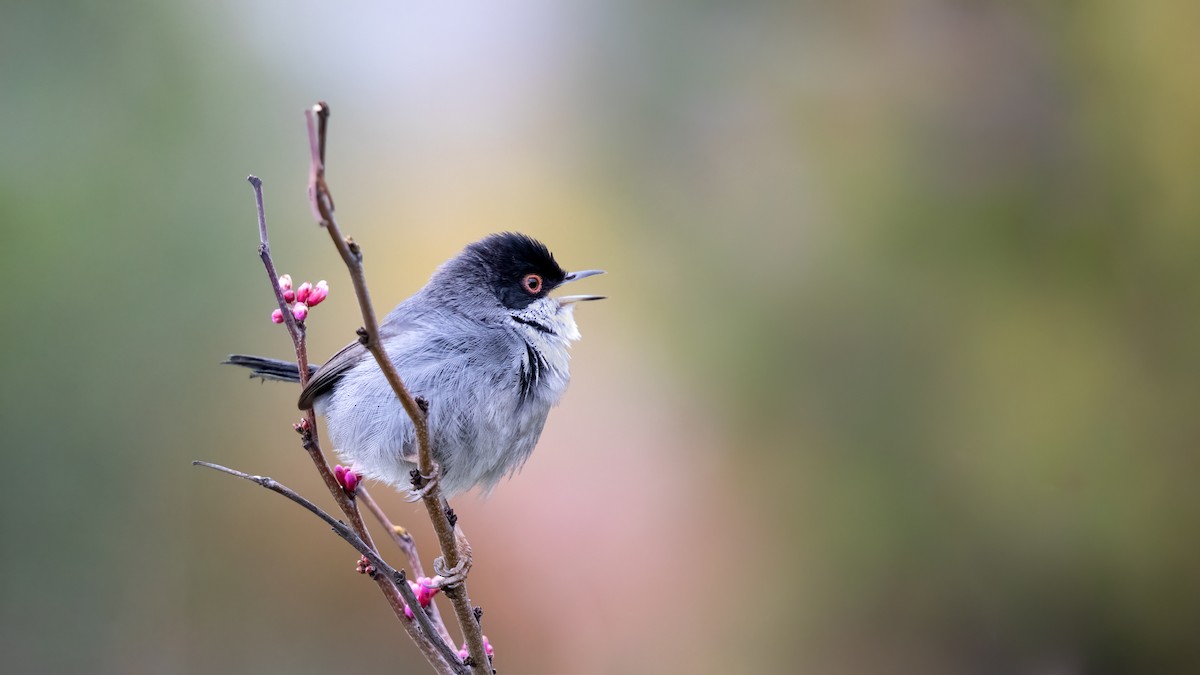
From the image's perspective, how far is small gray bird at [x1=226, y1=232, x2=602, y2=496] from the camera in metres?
2.47

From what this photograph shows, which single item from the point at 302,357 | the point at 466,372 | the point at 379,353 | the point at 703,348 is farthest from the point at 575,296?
the point at 703,348

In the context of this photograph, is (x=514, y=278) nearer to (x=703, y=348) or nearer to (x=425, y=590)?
(x=425, y=590)

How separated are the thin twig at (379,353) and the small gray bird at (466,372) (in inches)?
14.8

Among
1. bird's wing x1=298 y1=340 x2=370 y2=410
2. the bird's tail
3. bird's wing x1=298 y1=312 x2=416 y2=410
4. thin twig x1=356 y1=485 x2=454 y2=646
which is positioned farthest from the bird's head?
thin twig x1=356 y1=485 x2=454 y2=646

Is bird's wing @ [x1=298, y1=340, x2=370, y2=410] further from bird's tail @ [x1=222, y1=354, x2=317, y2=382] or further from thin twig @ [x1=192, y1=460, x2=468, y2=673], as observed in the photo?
A: thin twig @ [x1=192, y1=460, x2=468, y2=673]

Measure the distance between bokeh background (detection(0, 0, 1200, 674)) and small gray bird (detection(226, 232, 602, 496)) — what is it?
150 centimetres

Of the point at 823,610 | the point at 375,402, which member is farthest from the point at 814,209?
the point at 375,402

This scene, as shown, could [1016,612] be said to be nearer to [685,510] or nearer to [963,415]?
[963,415]

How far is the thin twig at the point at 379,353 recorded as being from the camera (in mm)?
1283

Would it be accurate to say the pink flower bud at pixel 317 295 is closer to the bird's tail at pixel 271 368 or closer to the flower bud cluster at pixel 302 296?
the flower bud cluster at pixel 302 296

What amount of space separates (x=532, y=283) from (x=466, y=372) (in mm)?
533

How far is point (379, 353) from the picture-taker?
59.5 inches

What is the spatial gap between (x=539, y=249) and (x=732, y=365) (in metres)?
2.00

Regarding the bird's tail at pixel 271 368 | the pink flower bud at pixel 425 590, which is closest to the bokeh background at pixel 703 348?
the bird's tail at pixel 271 368
